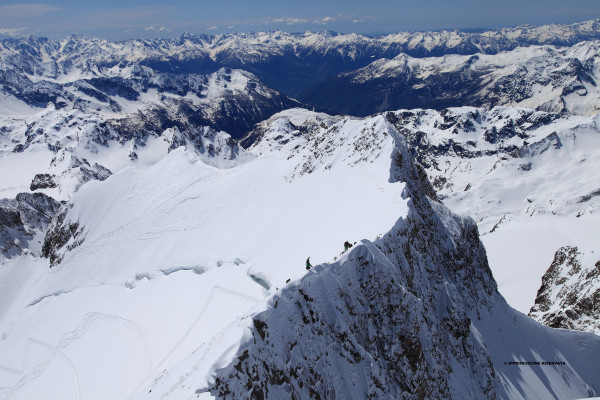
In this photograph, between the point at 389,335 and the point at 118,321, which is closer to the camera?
the point at 389,335

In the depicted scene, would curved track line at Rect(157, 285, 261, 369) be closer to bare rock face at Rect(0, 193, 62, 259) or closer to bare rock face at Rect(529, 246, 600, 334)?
bare rock face at Rect(529, 246, 600, 334)

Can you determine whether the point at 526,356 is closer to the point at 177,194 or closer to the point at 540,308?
the point at 540,308

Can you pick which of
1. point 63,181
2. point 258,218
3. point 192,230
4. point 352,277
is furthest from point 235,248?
point 63,181

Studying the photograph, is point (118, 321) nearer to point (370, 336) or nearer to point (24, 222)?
point (370, 336)

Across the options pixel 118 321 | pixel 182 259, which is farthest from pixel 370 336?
pixel 118 321

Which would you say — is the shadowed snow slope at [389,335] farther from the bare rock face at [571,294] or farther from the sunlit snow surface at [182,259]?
the bare rock face at [571,294]

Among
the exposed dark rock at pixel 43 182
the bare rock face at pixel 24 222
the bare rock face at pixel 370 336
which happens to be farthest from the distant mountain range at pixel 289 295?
the exposed dark rock at pixel 43 182

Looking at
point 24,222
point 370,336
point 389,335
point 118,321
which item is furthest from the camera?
point 24,222
